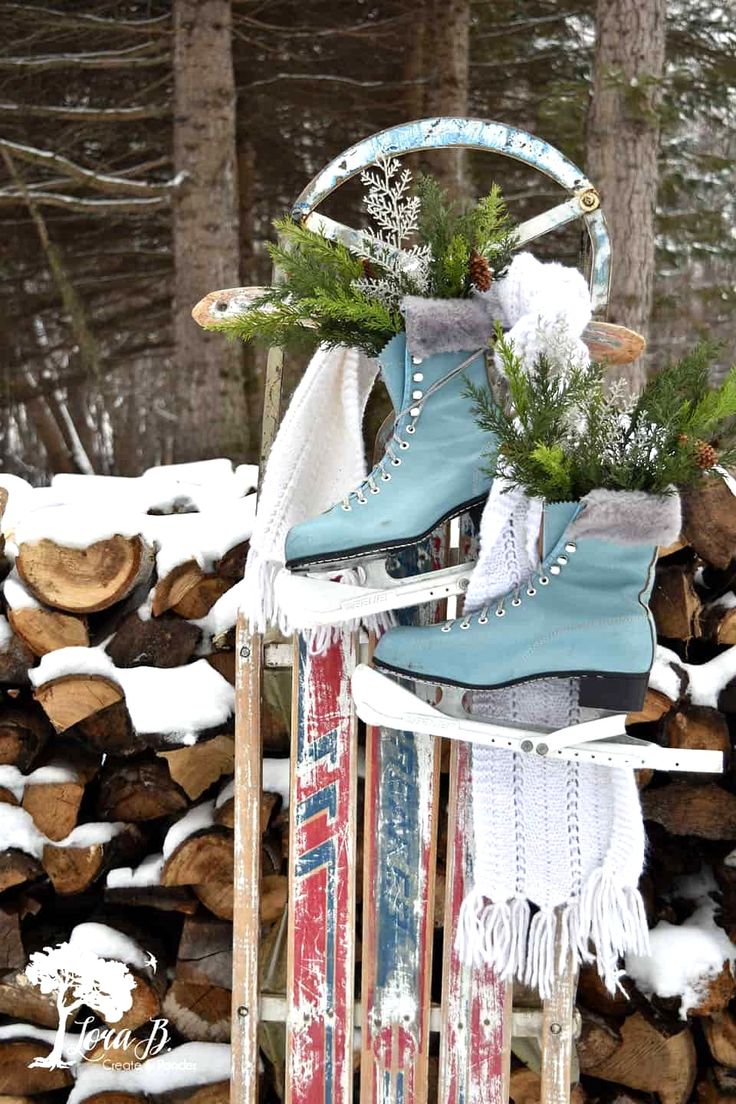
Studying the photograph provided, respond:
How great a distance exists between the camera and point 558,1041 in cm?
147

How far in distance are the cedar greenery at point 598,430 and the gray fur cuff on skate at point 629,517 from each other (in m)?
0.02

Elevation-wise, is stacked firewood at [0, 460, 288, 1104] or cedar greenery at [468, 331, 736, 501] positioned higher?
cedar greenery at [468, 331, 736, 501]

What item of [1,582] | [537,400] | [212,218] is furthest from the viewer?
[212,218]

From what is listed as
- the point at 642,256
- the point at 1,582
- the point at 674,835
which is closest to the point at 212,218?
the point at 642,256

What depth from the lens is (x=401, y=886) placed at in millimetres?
1461

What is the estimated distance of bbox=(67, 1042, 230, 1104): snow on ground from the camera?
72.5 inches

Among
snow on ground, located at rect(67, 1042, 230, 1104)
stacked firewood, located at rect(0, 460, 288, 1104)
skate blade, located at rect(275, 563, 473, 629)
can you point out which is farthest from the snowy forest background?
skate blade, located at rect(275, 563, 473, 629)

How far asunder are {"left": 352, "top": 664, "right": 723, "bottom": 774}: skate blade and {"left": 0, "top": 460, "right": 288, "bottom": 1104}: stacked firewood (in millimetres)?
551

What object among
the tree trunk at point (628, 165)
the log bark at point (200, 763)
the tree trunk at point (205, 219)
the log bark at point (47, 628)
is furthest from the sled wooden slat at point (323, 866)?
the tree trunk at point (205, 219)

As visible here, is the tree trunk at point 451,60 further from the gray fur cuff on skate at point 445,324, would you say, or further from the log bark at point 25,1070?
the log bark at point 25,1070

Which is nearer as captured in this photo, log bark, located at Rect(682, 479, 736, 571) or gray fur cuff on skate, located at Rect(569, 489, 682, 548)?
gray fur cuff on skate, located at Rect(569, 489, 682, 548)

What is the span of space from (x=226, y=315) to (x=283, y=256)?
176mm

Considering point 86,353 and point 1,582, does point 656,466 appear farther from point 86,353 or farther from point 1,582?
point 86,353

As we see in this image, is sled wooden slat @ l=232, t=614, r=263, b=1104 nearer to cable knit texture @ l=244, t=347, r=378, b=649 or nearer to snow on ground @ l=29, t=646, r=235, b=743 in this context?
cable knit texture @ l=244, t=347, r=378, b=649
